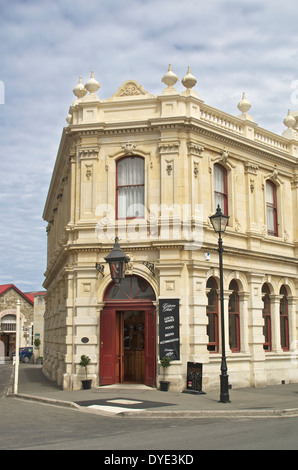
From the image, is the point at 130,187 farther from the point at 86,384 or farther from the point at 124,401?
the point at 124,401

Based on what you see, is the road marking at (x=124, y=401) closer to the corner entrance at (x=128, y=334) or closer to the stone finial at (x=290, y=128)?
the corner entrance at (x=128, y=334)

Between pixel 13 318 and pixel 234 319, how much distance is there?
140 ft

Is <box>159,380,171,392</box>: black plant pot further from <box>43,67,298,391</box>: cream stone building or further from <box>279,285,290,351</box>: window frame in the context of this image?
<box>279,285,290,351</box>: window frame

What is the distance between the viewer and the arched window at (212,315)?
2055 cm

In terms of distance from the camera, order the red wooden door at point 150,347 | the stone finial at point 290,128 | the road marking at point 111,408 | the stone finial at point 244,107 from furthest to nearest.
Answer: the stone finial at point 290,128
the stone finial at point 244,107
the red wooden door at point 150,347
the road marking at point 111,408

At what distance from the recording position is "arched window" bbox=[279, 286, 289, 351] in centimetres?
2411

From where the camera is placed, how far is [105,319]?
19766 millimetres

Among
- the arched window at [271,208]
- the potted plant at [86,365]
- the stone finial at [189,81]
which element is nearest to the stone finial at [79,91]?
the stone finial at [189,81]

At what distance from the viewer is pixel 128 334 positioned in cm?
2112

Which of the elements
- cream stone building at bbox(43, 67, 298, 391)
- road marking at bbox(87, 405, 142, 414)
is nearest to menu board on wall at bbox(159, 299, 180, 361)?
cream stone building at bbox(43, 67, 298, 391)

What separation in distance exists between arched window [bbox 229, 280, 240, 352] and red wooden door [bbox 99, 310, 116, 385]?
496cm

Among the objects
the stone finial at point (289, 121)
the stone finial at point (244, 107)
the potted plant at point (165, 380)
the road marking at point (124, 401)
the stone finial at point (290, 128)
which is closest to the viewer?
the road marking at point (124, 401)

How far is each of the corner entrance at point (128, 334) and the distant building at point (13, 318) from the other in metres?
37.8
